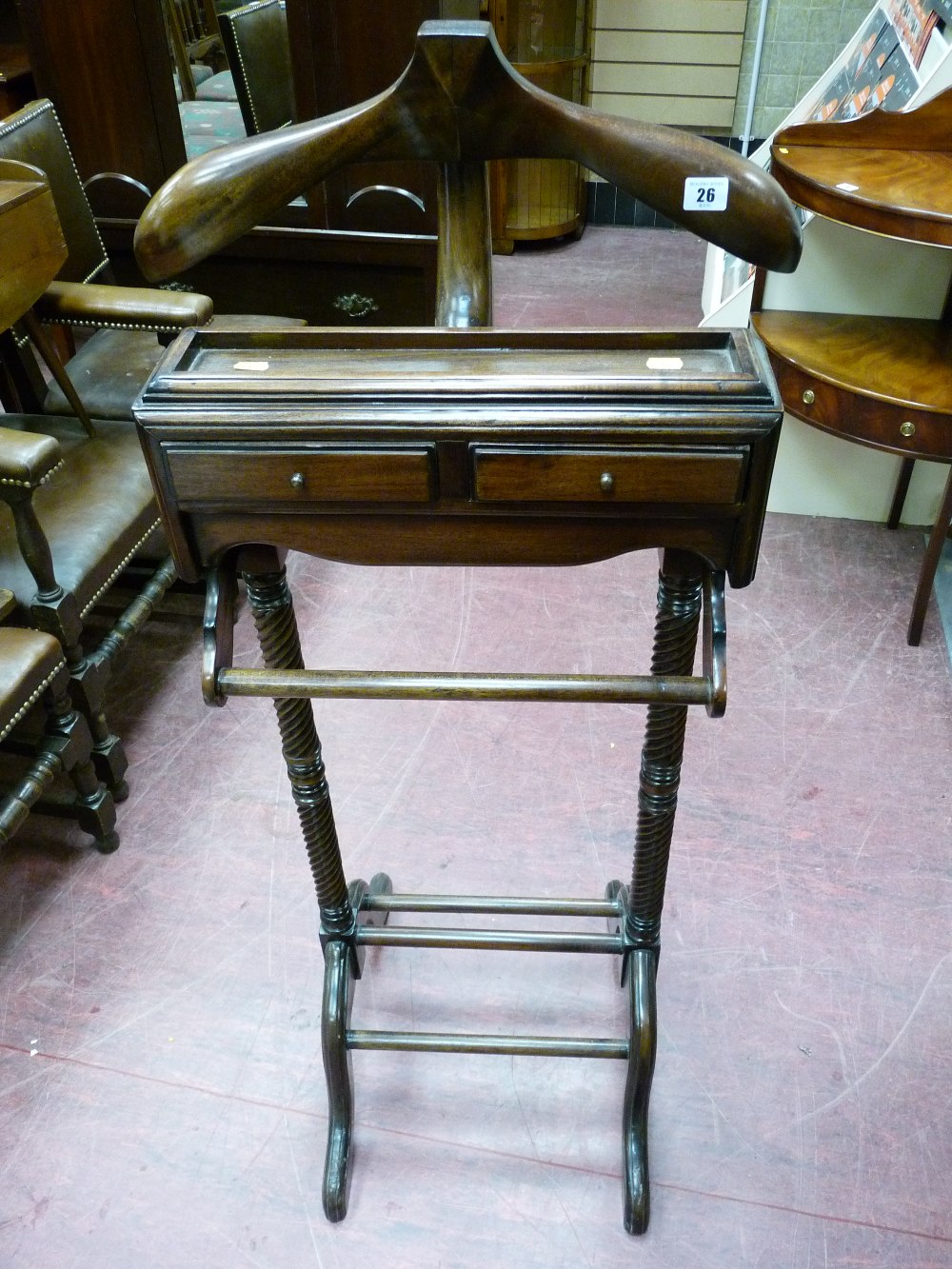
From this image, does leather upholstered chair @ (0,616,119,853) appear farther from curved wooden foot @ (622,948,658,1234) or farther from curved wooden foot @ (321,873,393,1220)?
curved wooden foot @ (622,948,658,1234)

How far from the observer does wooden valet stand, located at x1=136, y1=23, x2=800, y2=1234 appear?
2.61ft

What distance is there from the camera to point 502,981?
1.69 meters

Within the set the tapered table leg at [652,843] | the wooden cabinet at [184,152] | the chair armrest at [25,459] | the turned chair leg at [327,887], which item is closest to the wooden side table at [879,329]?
the wooden cabinet at [184,152]

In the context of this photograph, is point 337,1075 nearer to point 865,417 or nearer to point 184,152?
point 865,417

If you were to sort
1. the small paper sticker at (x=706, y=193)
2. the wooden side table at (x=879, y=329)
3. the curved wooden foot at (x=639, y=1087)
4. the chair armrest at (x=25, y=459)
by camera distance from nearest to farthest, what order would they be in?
the small paper sticker at (x=706, y=193) → the curved wooden foot at (x=639, y=1087) → the chair armrest at (x=25, y=459) → the wooden side table at (x=879, y=329)

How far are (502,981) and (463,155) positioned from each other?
1305 mm

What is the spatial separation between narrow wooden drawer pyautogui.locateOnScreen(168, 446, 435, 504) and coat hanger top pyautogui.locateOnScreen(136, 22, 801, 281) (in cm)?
16

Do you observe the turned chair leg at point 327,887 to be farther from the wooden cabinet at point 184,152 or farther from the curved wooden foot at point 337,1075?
the wooden cabinet at point 184,152

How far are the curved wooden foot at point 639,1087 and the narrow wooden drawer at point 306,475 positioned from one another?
0.83 m

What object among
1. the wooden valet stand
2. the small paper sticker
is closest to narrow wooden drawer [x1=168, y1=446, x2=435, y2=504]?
the wooden valet stand

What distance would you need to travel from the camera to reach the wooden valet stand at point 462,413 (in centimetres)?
79

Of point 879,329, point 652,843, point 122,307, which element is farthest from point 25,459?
point 879,329

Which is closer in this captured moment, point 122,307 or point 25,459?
point 25,459

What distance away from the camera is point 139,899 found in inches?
70.7
